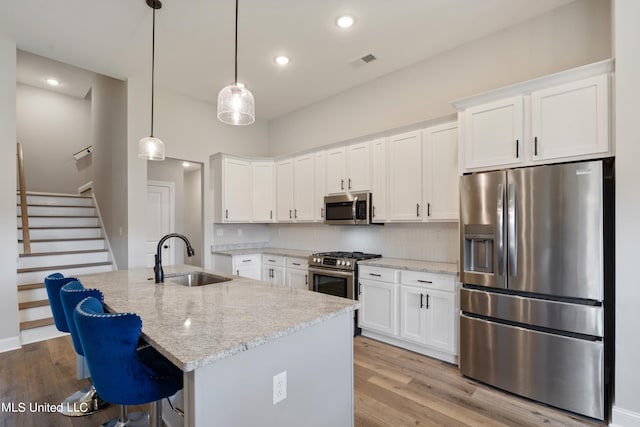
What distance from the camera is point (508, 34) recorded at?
3.00m

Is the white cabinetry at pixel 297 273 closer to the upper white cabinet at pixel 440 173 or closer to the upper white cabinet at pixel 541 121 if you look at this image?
the upper white cabinet at pixel 440 173

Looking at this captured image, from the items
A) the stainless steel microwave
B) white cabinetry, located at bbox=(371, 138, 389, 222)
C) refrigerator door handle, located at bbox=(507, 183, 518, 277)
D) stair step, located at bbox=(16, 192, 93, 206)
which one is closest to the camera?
refrigerator door handle, located at bbox=(507, 183, 518, 277)

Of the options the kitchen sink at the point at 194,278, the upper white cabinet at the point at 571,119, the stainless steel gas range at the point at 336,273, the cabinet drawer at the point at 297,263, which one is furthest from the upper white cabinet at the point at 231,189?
the upper white cabinet at the point at 571,119

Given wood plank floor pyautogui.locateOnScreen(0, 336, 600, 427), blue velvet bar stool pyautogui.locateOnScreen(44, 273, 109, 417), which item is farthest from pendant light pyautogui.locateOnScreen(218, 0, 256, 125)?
wood plank floor pyautogui.locateOnScreen(0, 336, 600, 427)

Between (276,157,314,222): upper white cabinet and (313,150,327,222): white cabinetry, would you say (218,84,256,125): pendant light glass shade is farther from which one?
(276,157,314,222): upper white cabinet

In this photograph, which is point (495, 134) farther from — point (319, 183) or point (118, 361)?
point (118, 361)

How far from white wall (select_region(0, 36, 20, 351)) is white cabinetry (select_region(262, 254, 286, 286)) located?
9.24 ft

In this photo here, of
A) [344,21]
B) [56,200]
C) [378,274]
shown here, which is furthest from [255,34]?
[56,200]

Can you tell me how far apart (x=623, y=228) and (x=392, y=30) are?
8.18ft

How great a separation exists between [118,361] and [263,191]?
3821 millimetres

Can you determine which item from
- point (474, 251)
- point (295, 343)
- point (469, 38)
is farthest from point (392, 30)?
point (295, 343)

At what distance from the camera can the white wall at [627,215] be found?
1912 mm

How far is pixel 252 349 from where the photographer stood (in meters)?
1.28

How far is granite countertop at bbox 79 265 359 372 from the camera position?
3.84 feet
